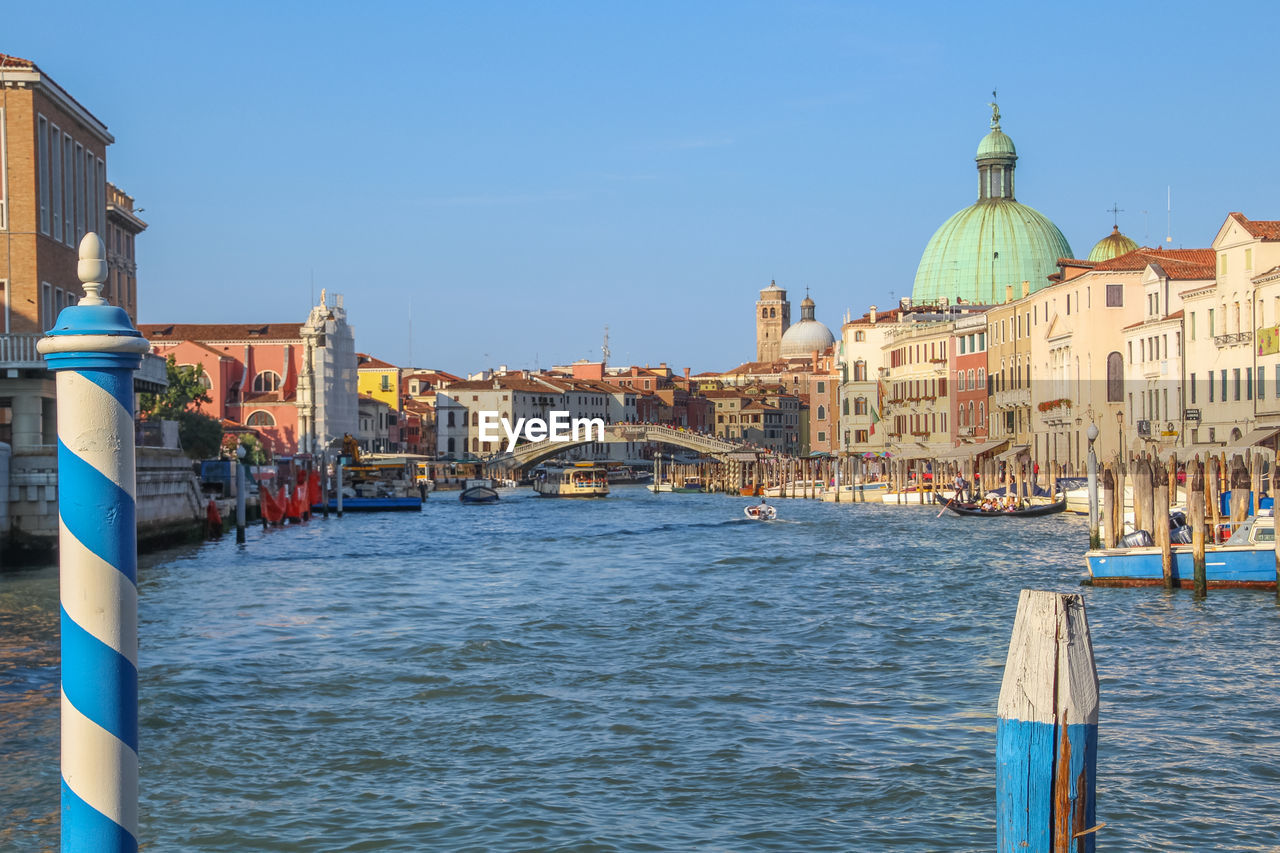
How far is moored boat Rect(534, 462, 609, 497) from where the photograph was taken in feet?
210

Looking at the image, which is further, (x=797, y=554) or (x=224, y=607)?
(x=797, y=554)

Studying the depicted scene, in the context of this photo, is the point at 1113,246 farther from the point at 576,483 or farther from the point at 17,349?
the point at 17,349

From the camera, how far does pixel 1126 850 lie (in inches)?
269

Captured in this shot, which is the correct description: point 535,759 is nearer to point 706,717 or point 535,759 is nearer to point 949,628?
point 706,717

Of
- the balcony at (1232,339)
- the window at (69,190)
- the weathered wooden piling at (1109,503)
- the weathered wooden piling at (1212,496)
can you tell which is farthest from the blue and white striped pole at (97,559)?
the balcony at (1232,339)

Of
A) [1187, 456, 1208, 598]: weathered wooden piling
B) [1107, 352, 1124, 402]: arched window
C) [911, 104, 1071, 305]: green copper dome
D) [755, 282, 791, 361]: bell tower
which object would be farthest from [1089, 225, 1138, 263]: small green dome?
[755, 282, 791, 361]: bell tower

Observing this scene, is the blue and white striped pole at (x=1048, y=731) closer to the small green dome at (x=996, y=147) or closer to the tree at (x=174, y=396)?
the tree at (x=174, y=396)

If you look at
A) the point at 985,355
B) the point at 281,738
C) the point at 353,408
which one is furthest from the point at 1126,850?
the point at 353,408

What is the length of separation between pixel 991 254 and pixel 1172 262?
28.6 m

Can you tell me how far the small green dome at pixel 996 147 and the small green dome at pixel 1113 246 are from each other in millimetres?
15216

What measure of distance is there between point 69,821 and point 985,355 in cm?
5478

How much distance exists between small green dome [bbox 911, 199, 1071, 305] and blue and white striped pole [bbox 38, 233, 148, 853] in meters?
65.8

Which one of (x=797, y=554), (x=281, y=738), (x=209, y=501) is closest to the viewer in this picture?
(x=281, y=738)

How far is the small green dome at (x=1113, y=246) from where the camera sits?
5819 cm
